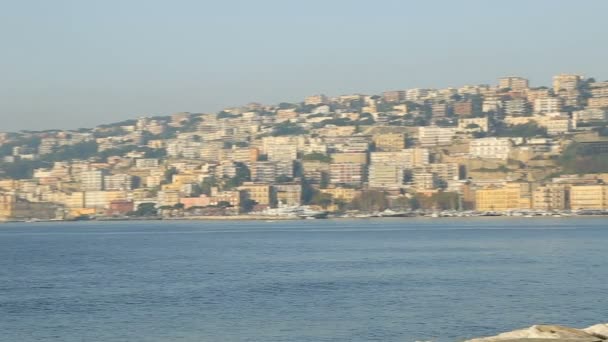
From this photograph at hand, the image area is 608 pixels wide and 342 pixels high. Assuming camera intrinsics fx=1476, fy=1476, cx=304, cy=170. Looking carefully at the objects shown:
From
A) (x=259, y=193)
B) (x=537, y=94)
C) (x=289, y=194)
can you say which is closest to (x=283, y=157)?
(x=289, y=194)

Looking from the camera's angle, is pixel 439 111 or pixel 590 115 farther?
pixel 439 111

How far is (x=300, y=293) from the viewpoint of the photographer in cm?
3612

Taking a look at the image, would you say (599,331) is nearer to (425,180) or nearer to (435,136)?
(425,180)

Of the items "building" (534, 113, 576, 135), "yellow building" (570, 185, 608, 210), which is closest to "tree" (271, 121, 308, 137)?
"building" (534, 113, 576, 135)

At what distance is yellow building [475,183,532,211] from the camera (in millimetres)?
130750

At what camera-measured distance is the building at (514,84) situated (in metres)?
194

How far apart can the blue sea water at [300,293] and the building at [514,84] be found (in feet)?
444

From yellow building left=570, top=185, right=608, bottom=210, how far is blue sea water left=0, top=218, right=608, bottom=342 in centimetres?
6652

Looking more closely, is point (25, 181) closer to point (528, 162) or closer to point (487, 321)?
point (528, 162)

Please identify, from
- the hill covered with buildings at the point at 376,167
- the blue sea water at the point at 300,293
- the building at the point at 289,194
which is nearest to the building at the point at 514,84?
the hill covered with buildings at the point at 376,167

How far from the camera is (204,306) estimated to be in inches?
1291

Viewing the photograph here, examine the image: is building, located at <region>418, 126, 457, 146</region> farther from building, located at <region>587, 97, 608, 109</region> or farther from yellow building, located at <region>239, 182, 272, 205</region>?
yellow building, located at <region>239, 182, 272, 205</region>

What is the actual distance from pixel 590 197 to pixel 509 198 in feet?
25.8

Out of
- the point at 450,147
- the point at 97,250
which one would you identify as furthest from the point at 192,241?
the point at 450,147
